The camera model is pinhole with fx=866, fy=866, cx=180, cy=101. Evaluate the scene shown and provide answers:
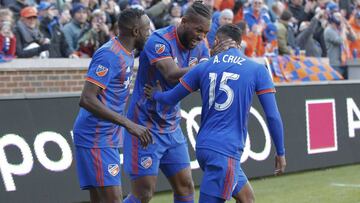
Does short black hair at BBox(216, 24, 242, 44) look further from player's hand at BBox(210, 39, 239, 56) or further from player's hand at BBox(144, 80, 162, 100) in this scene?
player's hand at BBox(144, 80, 162, 100)

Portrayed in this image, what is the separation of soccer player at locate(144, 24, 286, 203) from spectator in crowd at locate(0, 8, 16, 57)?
6.34 meters

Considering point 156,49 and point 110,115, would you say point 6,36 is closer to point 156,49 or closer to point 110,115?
point 156,49

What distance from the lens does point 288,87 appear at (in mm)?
13414

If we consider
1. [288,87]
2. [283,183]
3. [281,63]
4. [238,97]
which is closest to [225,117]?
[238,97]

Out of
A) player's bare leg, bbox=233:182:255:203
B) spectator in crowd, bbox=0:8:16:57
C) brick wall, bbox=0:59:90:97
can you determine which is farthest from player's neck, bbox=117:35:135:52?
spectator in crowd, bbox=0:8:16:57

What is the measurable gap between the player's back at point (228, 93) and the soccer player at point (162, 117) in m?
0.83

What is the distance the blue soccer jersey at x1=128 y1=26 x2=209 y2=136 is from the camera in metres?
7.73

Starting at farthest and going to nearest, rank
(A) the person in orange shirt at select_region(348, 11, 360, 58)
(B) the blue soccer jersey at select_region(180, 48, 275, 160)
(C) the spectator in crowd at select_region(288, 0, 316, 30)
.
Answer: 1. (C) the spectator in crowd at select_region(288, 0, 316, 30)
2. (A) the person in orange shirt at select_region(348, 11, 360, 58)
3. (B) the blue soccer jersey at select_region(180, 48, 275, 160)

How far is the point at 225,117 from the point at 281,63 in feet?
33.2

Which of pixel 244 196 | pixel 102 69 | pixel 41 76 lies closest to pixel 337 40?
pixel 41 76

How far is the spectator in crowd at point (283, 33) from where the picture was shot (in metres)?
17.6

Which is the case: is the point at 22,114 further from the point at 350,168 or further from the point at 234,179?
the point at 350,168

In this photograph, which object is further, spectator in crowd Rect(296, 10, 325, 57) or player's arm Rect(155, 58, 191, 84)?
spectator in crowd Rect(296, 10, 325, 57)

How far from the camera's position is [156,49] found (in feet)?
25.3
